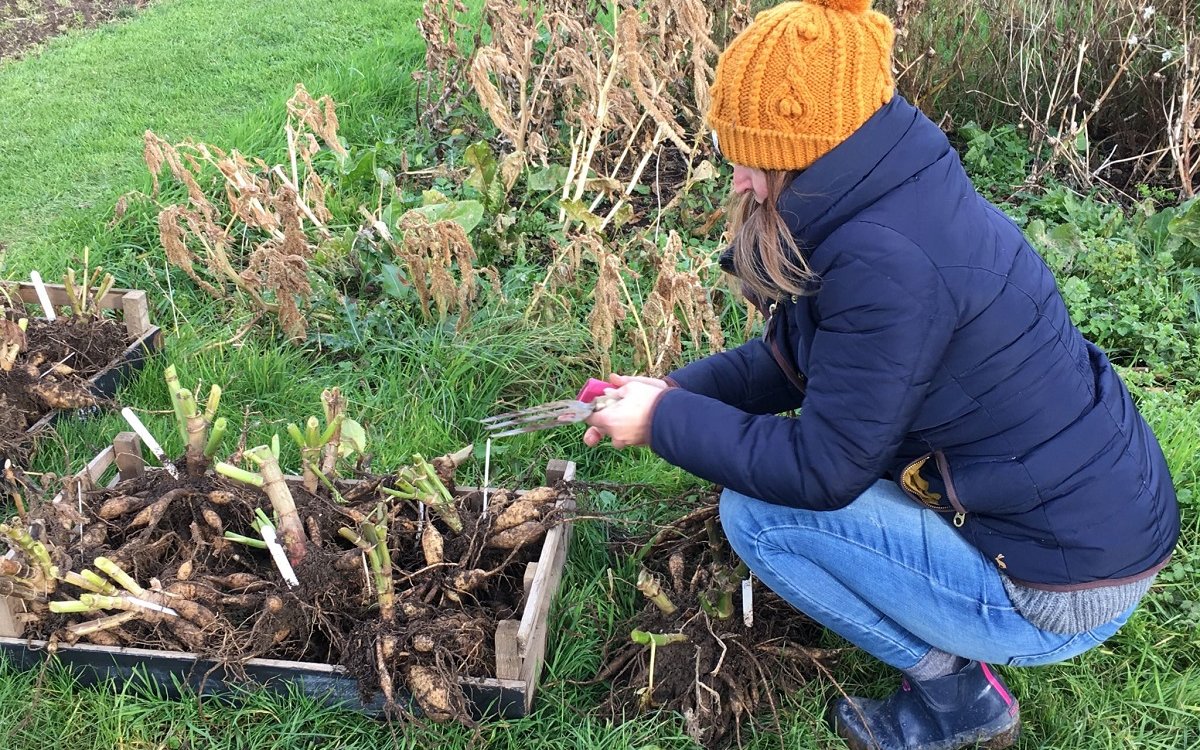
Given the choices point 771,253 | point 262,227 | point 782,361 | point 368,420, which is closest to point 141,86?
point 262,227

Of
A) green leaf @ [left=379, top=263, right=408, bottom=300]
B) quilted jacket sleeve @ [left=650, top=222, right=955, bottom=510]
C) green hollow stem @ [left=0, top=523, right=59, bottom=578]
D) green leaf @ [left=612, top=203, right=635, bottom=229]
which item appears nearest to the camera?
quilted jacket sleeve @ [left=650, top=222, right=955, bottom=510]

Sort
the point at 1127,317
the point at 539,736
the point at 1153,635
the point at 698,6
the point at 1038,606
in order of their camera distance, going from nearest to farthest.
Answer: the point at 1038,606 < the point at 539,736 < the point at 1153,635 < the point at 1127,317 < the point at 698,6

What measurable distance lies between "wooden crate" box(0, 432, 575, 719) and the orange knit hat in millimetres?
1000

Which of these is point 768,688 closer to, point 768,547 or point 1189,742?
point 768,547

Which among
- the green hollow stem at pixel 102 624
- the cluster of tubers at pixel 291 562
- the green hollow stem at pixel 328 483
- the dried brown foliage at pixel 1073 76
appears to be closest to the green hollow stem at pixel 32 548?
the cluster of tubers at pixel 291 562

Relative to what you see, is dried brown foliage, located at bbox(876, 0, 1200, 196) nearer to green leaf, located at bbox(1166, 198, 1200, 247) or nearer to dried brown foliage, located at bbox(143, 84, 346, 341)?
green leaf, located at bbox(1166, 198, 1200, 247)

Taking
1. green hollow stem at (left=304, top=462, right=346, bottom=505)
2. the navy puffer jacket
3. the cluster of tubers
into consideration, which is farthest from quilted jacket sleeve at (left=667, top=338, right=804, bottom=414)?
green hollow stem at (left=304, top=462, right=346, bottom=505)

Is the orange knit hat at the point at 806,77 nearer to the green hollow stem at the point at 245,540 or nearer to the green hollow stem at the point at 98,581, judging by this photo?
the green hollow stem at the point at 245,540

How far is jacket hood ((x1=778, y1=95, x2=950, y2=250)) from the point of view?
1499 millimetres

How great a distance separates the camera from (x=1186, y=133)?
3.59 m

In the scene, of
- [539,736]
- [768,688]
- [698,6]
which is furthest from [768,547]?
[698,6]

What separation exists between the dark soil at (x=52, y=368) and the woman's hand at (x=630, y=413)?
1.77m

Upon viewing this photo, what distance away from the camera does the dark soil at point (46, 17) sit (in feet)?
20.6

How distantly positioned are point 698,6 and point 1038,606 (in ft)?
8.01
